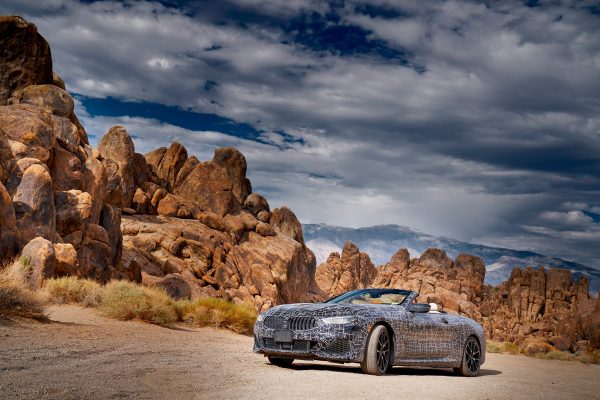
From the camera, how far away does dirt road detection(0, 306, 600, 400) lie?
6.88 meters

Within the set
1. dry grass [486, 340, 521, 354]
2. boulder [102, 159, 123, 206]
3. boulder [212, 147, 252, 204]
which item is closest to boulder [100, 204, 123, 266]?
boulder [102, 159, 123, 206]

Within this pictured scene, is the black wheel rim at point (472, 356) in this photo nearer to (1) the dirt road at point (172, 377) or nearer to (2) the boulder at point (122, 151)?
(1) the dirt road at point (172, 377)

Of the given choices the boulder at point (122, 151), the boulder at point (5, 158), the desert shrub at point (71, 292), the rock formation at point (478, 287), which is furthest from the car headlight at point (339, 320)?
the rock formation at point (478, 287)

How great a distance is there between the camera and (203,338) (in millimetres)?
16219

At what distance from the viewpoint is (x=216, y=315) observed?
2098 centimetres

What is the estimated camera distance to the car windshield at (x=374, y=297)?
11190 millimetres

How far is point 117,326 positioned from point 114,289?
3.15 m

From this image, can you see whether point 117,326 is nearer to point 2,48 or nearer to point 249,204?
point 2,48

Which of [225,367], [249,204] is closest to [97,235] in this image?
[225,367]

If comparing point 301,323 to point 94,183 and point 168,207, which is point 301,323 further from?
point 168,207

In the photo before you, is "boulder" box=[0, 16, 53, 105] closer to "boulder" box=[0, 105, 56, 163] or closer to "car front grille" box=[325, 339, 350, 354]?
"boulder" box=[0, 105, 56, 163]

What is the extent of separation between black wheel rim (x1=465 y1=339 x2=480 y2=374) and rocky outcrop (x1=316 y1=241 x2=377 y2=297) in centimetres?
9985

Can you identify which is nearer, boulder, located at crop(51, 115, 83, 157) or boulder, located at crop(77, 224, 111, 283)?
boulder, located at crop(77, 224, 111, 283)

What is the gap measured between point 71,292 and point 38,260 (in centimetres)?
158
